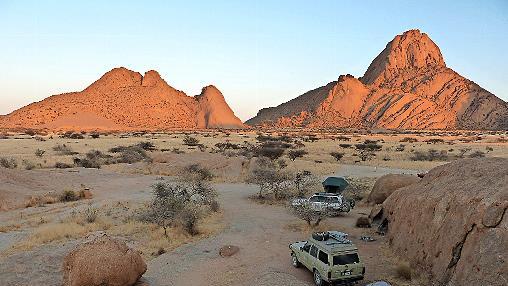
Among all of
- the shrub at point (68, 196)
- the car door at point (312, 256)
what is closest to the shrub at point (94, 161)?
the shrub at point (68, 196)

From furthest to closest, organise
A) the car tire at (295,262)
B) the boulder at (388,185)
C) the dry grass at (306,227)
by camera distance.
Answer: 1. the boulder at (388,185)
2. the dry grass at (306,227)
3. the car tire at (295,262)

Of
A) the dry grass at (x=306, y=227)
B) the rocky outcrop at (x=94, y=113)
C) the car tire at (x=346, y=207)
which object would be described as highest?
the rocky outcrop at (x=94, y=113)

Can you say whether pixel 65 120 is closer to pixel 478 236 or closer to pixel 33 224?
pixel 33 224

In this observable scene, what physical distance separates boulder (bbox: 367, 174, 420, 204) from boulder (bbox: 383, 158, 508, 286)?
8236mm

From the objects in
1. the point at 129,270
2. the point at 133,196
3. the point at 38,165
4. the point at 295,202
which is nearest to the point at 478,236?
the point at 129,270

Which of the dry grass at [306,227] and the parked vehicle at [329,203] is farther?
the parked vehicle at [329,203]

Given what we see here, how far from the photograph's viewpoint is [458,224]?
43.1 ft

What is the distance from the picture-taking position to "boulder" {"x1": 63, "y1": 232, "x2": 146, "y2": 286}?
13.2 metres

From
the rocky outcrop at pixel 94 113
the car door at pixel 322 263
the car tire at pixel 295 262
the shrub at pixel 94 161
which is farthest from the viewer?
the rocky outcrop at pixel 94 113

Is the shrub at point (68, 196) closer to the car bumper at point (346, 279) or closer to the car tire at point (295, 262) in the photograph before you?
the car tire at point (295, 262)

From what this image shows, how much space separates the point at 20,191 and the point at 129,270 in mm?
21182

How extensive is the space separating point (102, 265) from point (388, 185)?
19498 millimetres

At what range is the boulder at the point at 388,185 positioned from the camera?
27.1 meters

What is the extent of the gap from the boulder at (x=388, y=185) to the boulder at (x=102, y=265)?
58.9ft
